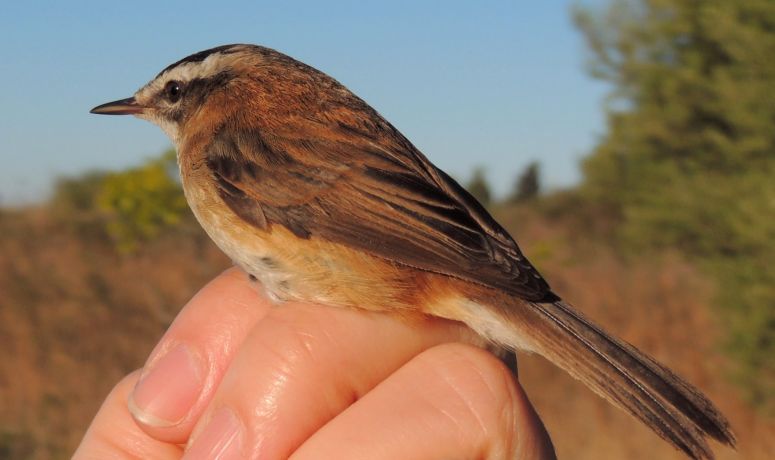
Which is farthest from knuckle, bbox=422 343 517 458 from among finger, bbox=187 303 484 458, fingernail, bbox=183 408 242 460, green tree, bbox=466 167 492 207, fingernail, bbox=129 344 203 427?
green tree, bbox=466 167 492 207

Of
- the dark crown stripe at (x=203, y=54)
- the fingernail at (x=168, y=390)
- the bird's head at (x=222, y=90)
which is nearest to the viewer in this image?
the fingernail at (x=168, y=390)

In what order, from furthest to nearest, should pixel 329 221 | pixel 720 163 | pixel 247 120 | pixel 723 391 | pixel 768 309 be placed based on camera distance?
pixel 720 163 → pixel 723 391 → pixel 768 309 → pixel 247 120 → pixel 329 221

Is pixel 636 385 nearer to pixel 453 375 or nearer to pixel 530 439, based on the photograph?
pixel 530 439

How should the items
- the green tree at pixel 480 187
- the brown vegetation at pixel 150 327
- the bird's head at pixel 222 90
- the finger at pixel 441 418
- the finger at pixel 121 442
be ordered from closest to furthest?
the finger at pixel 441 418, the finger at pixel 121 442, the bird's head at pixel 222 90, the brown vegetation at pixel 150 327, the green tree at pixel 480 187

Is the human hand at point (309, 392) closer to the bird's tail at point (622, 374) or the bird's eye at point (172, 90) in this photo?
the bird's tail at point (622, 374)

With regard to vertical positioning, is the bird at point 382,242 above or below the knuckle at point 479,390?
above

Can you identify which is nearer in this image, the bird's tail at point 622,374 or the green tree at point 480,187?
the bird's tail at point 622,374

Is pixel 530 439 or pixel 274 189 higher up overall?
pixel 274 189


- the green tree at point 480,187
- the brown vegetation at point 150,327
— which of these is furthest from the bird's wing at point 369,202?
the green tree at point 480,187

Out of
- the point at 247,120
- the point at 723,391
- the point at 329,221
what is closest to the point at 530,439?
the point at 329,221
